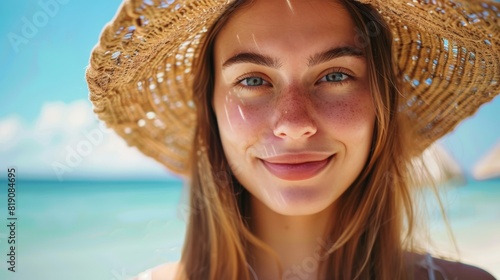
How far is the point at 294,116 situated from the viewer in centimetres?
132

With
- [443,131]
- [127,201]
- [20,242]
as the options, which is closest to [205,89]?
[443,131]

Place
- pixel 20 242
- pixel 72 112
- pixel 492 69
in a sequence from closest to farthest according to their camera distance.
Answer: pixel 492 69, pixel 20 242, pixel 72 112

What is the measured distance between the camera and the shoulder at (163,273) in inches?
69.7

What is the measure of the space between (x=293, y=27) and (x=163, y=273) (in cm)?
101

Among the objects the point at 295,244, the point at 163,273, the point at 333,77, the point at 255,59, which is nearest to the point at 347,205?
the point at 295,244

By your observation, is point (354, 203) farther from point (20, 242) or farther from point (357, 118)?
point (20, 242)

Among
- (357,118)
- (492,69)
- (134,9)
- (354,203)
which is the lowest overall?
(354,203)

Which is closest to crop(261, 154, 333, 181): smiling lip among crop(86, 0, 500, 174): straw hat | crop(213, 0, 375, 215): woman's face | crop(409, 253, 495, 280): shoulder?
crop(213, 0, 375, 215): woman's face

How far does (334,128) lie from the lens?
1.35 metres

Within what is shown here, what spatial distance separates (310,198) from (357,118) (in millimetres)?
263

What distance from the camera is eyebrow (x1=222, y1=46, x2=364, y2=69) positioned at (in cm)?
136

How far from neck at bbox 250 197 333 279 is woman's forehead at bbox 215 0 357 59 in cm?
56

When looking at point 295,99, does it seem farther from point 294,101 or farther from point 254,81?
point 254,81

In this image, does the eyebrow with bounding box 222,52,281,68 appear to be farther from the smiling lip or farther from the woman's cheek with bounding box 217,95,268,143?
the smiling lip
